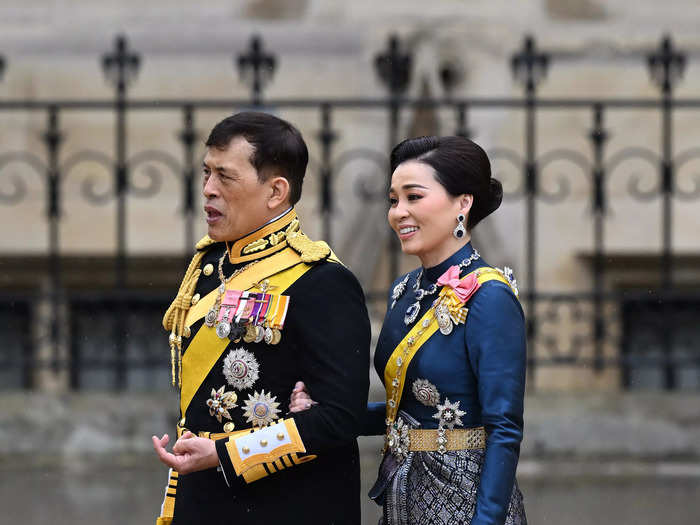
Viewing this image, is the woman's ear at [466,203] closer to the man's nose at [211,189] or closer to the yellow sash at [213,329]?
the yellow sash at [213,329]

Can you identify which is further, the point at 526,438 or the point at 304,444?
the point at 526,438

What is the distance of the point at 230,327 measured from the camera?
9.17 feet

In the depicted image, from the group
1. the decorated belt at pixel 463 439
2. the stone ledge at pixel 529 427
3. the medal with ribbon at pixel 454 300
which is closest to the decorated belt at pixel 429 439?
the decorated belt at pixel 463 439

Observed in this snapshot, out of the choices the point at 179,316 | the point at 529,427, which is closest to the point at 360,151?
the point at 529,427

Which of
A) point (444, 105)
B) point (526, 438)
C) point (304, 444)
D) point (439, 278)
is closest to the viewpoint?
point (304, 444)

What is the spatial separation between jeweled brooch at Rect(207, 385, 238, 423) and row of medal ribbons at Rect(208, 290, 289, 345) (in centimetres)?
12

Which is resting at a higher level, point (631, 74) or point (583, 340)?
point (631, 74)

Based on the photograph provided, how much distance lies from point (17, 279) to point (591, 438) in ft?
12.7

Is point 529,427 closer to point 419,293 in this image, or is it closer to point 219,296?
point 419,293

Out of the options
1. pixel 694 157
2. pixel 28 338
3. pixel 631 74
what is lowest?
pixel 28 338

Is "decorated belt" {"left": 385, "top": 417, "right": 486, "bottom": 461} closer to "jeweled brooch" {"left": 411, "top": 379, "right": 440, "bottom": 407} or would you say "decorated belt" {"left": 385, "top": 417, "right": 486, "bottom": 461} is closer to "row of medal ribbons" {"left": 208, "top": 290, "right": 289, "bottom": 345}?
"jeweled brooch" {"left": 411, "top": 379, "right": 440, "bottom": 407}

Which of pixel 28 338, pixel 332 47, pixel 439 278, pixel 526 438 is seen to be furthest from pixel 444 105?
pixel 439 278

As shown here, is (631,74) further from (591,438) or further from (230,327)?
(230,327)

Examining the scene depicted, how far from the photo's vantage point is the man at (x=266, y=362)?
8.92ft
